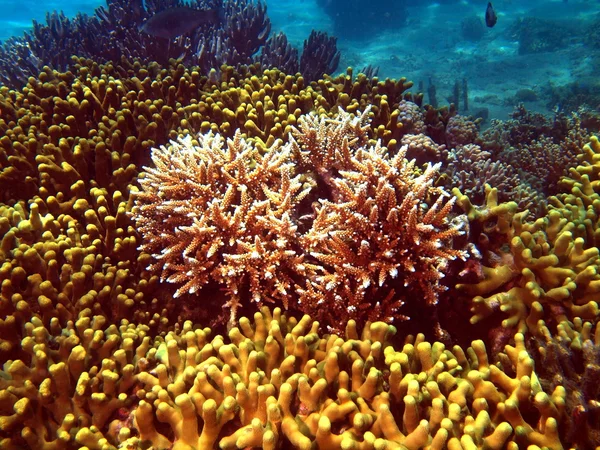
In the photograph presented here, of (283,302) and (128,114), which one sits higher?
(128,114)

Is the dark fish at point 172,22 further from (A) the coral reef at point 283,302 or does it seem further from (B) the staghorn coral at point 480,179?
(B) the staghorn coral at point 480,179

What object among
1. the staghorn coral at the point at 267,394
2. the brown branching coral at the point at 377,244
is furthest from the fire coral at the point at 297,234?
the staghorn coral at the point at 267,394

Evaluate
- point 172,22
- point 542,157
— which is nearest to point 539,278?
point 542,157

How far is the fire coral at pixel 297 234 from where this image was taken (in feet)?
8.26

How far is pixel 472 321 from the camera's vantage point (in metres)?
2.63

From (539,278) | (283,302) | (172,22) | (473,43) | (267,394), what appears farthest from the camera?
(473,43)

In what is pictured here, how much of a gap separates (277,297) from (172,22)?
605 cm

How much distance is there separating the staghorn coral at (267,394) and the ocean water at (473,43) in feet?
35.8

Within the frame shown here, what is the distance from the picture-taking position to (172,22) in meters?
6.64

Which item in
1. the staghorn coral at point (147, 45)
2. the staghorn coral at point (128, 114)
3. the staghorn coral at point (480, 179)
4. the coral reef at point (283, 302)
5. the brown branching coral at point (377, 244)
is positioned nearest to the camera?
the coral reef at point (283, 302)

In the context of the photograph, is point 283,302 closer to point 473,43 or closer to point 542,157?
point 542,157

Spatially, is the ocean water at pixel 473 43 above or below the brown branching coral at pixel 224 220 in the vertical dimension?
above

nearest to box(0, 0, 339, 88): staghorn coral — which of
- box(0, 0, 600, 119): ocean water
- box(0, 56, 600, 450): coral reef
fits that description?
box(0, 56, 600, 450): coral reef

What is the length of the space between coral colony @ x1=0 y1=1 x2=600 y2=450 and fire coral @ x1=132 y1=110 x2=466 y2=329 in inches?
0.6
